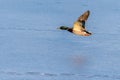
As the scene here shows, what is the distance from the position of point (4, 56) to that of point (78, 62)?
4.28ft

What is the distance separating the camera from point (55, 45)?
1091 centimetres

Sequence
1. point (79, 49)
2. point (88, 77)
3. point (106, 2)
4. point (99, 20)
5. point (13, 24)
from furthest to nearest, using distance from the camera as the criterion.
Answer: point (106, 2), point (99, 20), point (13, 24), point (79, 49), point (88, 77)

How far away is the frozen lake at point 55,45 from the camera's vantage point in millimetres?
9164

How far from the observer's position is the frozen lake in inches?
361

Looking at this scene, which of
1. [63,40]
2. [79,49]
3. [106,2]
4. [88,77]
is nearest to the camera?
[88,77]

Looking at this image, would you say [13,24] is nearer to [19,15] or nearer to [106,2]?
[19,15]

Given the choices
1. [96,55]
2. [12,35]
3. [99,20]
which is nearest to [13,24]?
[12,35]

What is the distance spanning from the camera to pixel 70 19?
14.2m

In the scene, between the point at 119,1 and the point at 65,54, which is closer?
the point at 65,54

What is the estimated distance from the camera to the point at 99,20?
14.0 m

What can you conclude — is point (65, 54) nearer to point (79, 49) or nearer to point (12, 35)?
point (79, 49)

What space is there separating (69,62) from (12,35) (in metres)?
2.46

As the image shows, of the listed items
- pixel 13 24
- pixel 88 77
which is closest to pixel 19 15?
pixel 13 24

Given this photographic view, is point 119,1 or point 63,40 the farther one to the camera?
point 119,1
